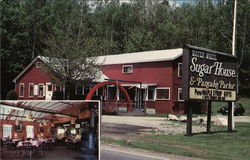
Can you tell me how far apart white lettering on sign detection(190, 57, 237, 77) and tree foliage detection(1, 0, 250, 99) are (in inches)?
1088

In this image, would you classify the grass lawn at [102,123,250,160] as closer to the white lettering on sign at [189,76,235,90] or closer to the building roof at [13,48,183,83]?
the white lettering on sign at [189,76,235,90]

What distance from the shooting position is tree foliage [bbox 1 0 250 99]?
5531 cm

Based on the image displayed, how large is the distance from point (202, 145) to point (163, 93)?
83.9 ft

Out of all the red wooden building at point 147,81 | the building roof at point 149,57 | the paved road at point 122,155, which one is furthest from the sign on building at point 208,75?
the building roof at point 149,57

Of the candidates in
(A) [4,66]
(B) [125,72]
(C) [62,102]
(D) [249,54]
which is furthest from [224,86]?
(A) [4,66]

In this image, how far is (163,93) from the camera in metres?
40.1

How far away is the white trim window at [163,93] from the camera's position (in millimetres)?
39591

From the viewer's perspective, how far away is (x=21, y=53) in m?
58.1

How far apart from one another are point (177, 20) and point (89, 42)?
3463cm

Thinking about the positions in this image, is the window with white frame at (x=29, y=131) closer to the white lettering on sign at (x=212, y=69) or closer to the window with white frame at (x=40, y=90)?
the white lettering on sign at (x=212, y=69)

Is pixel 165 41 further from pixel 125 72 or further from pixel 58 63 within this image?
pixel 58 63

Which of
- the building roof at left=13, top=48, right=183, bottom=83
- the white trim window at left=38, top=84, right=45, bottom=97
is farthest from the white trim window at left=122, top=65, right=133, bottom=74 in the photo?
the white trim window at left=38, top=84, right=45, bottom=97

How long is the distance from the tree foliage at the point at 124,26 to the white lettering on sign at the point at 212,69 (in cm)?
2765

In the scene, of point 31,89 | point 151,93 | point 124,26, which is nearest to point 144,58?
point 151,93
